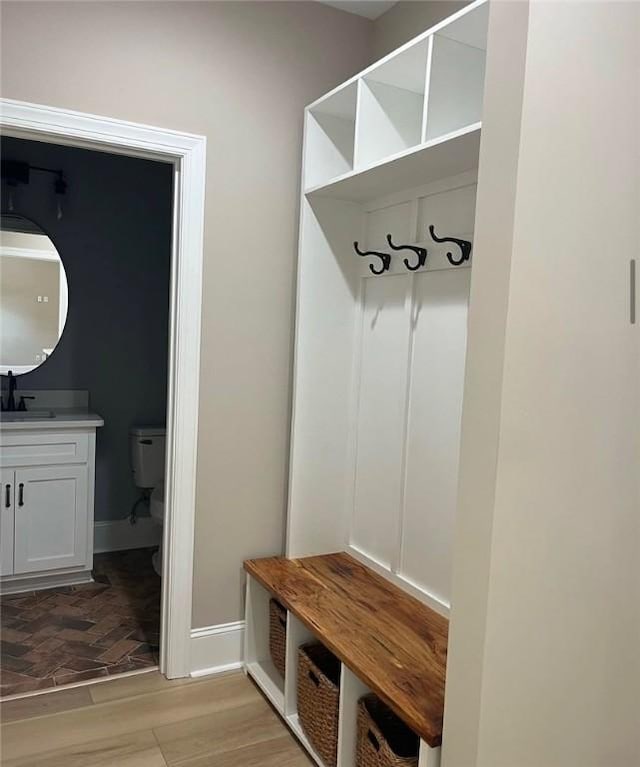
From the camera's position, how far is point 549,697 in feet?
4.76

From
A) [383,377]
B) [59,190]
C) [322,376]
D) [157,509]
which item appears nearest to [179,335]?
[322,376]

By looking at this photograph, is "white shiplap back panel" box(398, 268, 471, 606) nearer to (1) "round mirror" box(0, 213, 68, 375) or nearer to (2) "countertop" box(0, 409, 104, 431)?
(2) "countertop" box(0, 409, 104, 431)

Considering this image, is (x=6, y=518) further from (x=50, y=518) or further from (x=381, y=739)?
(x=381, y=739)

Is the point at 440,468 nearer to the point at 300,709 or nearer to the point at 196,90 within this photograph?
the point at 300,709

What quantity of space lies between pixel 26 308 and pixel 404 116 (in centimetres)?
257

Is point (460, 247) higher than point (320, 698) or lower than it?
higher

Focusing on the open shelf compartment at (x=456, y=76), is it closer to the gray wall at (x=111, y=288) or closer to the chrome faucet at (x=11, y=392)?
the gray wall at (x=111, y=288)

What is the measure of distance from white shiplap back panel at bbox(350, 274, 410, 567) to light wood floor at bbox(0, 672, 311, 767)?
0.76 meters

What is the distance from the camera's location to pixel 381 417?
2.55 m

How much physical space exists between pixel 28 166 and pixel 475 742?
3.68m

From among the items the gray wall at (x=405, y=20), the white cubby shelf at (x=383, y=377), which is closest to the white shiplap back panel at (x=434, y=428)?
the white cubby shelf at (x=383, y=377)

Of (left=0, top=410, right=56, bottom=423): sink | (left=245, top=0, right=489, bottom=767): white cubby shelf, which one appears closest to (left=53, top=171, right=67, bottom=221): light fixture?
(left=0, top=410, right=56, bottom=423): sink

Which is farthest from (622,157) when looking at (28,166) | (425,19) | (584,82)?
(28,166)

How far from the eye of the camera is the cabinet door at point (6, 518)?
3287 millimetres
